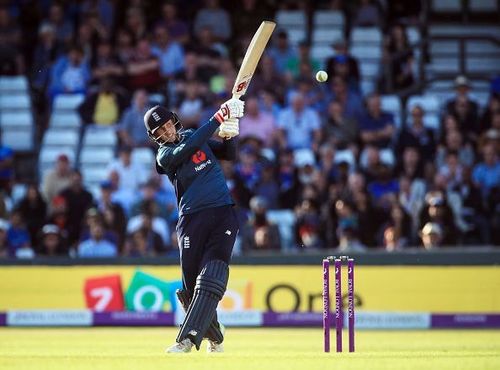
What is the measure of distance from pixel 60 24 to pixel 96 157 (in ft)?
8.91

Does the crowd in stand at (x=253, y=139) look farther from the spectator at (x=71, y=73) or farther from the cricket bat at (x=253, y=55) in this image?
the cricket bat at (x=253, y=55)

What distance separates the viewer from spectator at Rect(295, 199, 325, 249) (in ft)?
52.9

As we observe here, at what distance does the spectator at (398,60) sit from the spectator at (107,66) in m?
4.00

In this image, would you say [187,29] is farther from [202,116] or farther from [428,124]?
[428,124]

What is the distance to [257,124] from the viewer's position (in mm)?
17781

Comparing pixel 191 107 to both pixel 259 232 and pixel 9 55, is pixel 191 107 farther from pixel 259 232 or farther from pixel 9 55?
pixel 9 55

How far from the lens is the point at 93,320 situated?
15.2 m

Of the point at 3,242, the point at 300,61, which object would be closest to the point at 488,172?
the point at 300,61

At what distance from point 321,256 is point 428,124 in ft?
13.0

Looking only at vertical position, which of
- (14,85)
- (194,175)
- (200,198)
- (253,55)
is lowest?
(200,198)

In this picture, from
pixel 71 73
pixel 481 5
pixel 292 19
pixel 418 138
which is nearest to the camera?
pixel 418 138

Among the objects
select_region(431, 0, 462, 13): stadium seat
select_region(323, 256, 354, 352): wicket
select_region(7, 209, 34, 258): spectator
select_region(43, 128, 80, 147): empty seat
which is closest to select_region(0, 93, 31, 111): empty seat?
select_region(43, 128, 80, 147): empty seat

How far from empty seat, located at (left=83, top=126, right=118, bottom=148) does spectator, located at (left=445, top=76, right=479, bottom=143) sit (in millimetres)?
4909

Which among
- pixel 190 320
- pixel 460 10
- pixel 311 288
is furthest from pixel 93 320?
pixel 460 10
